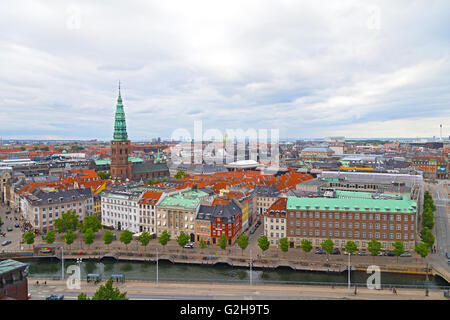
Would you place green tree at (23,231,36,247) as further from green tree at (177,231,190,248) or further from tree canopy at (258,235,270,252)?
tree canopy at (258,235,270,252)

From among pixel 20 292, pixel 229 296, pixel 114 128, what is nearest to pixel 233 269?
pixel 229 296

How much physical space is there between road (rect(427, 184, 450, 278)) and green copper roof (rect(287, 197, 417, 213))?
8.45 metres

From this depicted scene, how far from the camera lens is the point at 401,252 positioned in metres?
51.7

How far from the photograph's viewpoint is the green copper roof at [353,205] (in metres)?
58.0

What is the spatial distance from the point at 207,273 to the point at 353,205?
2885cm

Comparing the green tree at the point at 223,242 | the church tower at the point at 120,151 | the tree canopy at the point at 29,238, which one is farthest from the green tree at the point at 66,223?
the church tower at the point at 120,151

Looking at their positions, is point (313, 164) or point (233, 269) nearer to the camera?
point (233, 269)

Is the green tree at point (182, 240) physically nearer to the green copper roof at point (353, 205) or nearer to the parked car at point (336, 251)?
the green copper roof at point (353, 205)

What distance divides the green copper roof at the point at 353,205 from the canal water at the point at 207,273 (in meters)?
12.0

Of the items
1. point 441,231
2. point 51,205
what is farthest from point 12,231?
point 441,231

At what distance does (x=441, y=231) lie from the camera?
69625 mm

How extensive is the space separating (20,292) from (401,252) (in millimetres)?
50989
